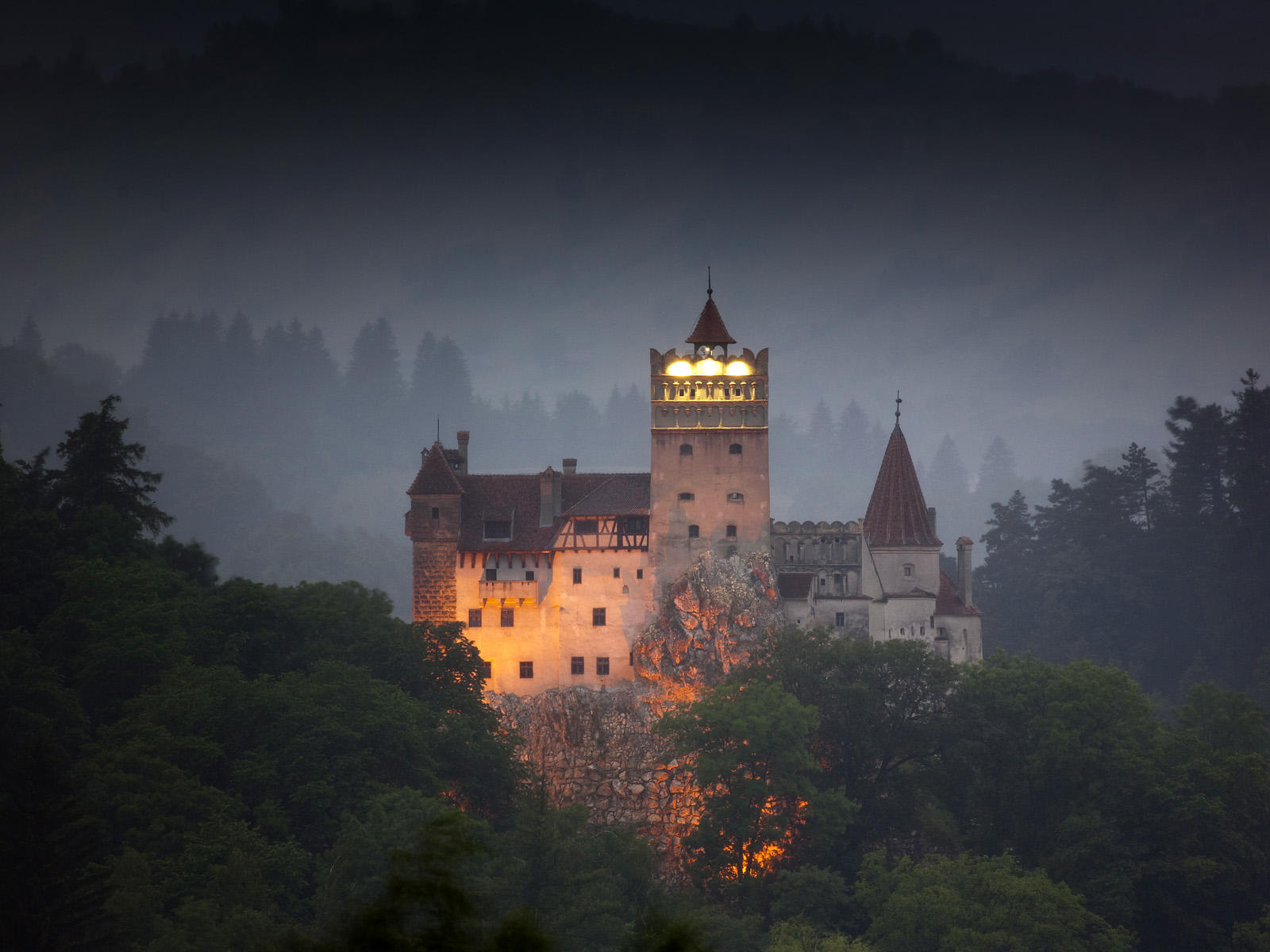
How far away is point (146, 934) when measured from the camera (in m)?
44.1

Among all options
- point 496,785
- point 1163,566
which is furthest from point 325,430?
point 496,785

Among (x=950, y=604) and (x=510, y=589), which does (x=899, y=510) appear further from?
(x=510, y=589)

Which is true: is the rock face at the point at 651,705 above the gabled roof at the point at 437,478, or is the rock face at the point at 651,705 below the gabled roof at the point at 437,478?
below

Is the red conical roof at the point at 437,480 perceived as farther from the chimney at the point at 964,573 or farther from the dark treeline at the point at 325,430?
the dark treeline at the point at 325,430

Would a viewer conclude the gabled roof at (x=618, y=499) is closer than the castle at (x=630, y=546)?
No

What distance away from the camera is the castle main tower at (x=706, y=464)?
72.8m

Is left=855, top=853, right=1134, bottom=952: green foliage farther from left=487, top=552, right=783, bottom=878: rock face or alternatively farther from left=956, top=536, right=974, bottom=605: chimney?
left=956, top=536, right=974, bottom=605: chimney

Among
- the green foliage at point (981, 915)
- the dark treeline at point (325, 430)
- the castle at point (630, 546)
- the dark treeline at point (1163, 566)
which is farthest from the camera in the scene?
the dark treeline at point (325, 430)

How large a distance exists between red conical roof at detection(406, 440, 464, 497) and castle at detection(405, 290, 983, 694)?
8 cm

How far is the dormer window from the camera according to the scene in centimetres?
7400

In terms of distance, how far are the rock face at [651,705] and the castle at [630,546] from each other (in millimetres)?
832

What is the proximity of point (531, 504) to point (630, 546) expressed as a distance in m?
4.96

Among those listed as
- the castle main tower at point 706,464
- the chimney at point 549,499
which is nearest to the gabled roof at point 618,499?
the chimney at point 549,499

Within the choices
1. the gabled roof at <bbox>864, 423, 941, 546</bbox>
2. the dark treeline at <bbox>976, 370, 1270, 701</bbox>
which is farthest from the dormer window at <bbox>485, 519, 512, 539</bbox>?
the dark treeline at <bbox>976, 370, 1270, 701</bbox>
